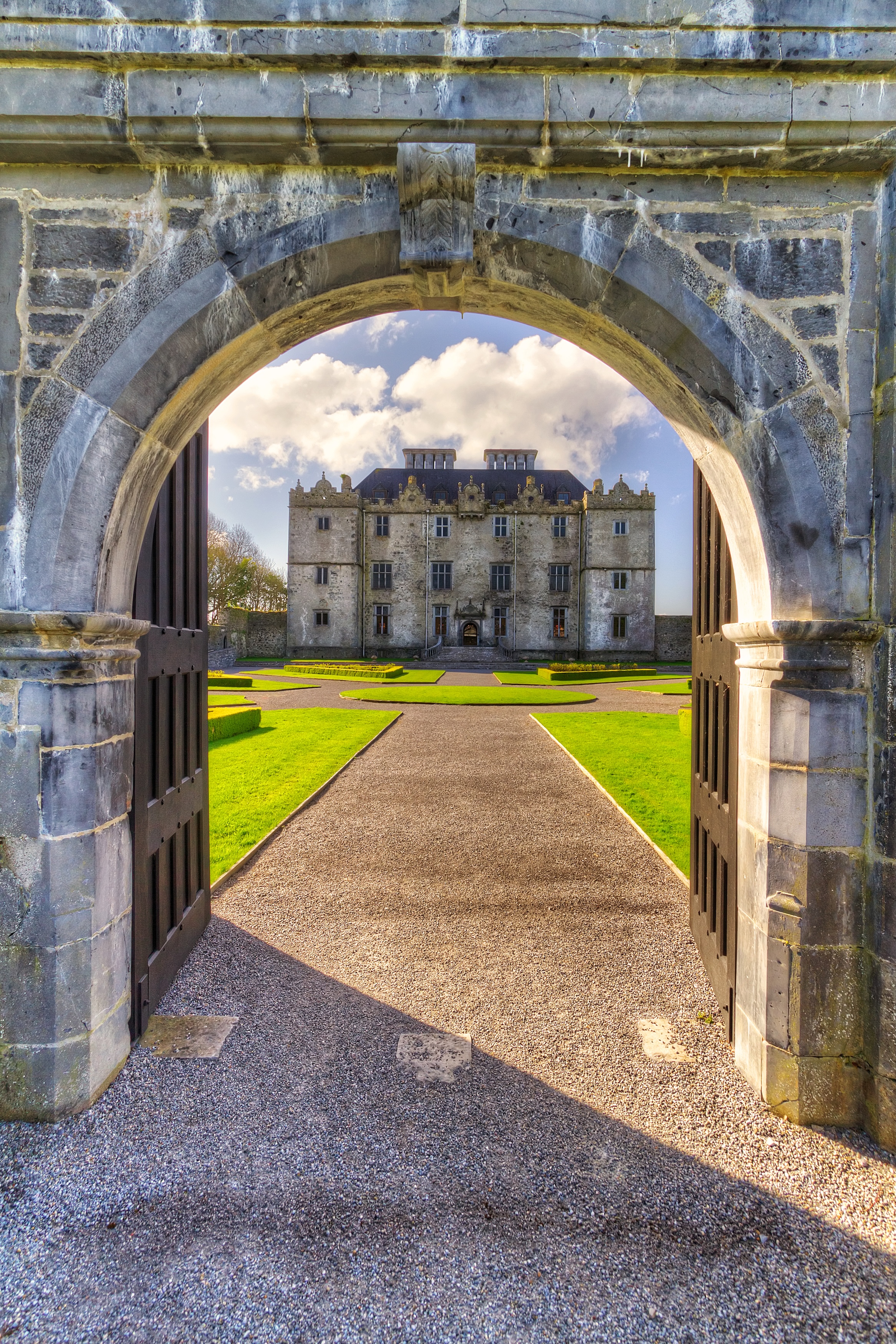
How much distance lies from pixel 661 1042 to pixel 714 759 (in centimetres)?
160

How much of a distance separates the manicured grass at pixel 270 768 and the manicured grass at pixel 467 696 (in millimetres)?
3176

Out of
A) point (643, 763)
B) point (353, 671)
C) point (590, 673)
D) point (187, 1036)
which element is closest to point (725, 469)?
point (187, 1036)

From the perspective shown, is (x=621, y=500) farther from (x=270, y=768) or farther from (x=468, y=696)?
(x=270, y=768)

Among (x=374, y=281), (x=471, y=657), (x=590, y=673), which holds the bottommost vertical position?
(x=590, y=673)

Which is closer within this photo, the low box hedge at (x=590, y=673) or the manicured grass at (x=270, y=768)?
the manicured grass at (x=270, y=768)

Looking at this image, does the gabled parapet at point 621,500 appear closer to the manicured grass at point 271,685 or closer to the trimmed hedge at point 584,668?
the trimmed hedge at point 584,668

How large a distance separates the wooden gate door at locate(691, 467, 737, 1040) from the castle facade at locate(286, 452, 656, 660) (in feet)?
112

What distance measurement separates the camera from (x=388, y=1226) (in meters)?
2.15

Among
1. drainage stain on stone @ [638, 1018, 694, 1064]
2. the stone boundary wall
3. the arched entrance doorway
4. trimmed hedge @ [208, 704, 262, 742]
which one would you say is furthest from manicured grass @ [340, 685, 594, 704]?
the stone boundary wall

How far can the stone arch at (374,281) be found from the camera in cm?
274

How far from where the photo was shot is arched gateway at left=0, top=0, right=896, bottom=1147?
264 centimetres

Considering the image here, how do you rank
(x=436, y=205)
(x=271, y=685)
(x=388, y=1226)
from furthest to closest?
(x=271, y=685) < (x=436, y=205) < (x=388, y=1226)

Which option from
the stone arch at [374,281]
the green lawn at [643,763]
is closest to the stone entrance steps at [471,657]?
the green lawn at [643,763]

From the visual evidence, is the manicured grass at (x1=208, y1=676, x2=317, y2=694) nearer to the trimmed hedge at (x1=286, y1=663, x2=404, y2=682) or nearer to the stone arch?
the trimmed hedge at (x1=286, y1=663, x2=404, y2=682)
